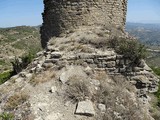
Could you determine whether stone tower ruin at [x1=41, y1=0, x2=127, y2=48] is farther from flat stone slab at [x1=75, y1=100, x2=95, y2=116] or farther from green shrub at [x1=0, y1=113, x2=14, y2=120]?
green shrub at [x1=0, y1=113, x2=14, y2=120]

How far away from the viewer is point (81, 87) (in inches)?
301

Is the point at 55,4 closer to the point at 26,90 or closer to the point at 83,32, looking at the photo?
the point at 83,32

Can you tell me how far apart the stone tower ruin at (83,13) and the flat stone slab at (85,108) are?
4749 millimetres

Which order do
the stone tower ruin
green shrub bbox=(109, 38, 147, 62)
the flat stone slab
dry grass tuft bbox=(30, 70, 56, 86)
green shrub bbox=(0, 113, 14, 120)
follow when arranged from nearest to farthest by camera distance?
green shrub bbox=(0, 113, 14, 120) < the flat stone slab < dry grass tuft bbox=(30, 70, 56, 86) < green shrub bbox=(109, 38, 147, 62) < the stone tower ruin

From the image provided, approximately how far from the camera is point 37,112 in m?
6.99

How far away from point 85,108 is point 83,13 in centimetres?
520

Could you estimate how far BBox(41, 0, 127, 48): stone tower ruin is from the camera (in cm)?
1120

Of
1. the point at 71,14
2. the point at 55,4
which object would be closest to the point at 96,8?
the point at 71,14

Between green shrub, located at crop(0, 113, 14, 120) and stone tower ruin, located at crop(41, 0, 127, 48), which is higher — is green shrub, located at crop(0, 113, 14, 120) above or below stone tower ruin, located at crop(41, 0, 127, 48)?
below

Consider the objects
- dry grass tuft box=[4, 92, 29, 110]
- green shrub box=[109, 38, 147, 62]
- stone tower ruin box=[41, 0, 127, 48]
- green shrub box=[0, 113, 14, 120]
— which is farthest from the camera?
stone tower ruin box=[41, 0, 127, 48]

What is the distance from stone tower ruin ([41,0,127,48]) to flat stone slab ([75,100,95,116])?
15.6 feet

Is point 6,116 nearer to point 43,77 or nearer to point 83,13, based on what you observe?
point 43,77

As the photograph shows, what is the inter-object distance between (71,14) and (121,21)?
7.74 ft

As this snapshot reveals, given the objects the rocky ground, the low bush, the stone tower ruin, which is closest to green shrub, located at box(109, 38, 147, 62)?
the rocky ground
